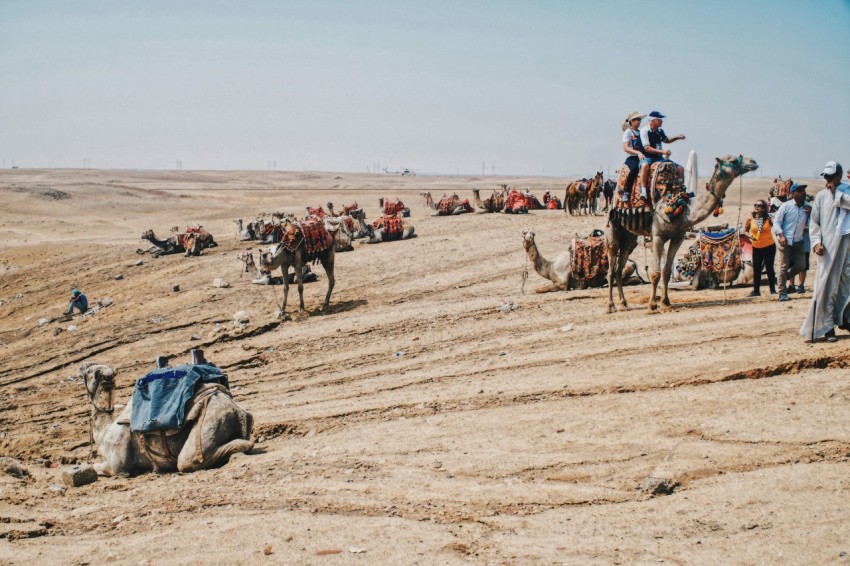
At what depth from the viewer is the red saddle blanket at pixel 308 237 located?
17.9 meters

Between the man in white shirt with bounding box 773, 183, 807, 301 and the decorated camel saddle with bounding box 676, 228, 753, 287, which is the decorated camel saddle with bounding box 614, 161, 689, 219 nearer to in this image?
the man in white shirt with bounding box 773, 183, 807, 301

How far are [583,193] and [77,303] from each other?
1830 centimetres

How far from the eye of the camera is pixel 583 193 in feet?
103

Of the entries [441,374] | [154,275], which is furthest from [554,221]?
[441,374]

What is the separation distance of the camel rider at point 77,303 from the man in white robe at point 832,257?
1762 cm

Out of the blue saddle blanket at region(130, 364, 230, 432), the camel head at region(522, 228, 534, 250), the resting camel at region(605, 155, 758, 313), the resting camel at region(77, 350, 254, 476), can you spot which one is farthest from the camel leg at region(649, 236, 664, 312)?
the blue saddle blanket at region(130, 364, 230, 432)

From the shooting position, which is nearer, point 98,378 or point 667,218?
point 98,378

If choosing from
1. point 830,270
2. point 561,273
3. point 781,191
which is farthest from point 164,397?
point 781,191

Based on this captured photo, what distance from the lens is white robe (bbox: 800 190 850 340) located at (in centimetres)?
959

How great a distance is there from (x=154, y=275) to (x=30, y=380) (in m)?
8.55

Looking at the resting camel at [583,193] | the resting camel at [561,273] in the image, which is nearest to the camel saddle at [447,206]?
the resting camel at [583,193]

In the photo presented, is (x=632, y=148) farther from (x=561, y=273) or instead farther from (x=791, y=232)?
(x=561, y=273)

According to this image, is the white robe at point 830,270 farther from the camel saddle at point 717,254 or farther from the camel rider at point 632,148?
the camel saddle at point 717,254

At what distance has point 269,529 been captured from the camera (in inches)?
279
